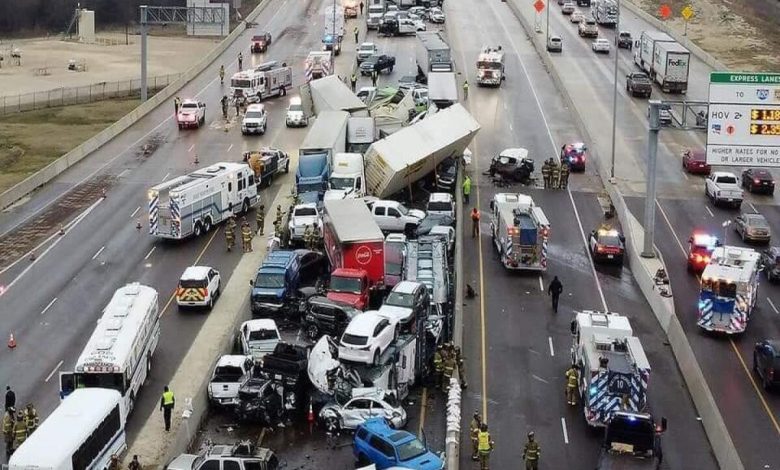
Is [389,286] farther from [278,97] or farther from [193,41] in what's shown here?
[193,41]

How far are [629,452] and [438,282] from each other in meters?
13.6

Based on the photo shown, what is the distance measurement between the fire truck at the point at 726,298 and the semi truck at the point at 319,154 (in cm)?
1932

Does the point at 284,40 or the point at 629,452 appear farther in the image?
the point at 284,40

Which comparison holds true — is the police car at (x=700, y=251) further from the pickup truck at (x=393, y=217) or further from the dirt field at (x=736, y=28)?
the dirt field at (x=736, y=28)

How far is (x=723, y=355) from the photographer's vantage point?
136 feet

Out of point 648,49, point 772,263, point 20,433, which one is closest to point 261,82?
point 648,49

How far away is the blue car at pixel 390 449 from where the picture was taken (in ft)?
103

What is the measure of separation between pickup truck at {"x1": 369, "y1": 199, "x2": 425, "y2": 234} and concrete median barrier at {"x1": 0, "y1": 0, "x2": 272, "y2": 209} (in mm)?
19529

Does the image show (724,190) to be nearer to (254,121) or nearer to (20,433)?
(254,121)

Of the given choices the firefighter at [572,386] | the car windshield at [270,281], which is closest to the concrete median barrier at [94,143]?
the car windshield at [270,281]

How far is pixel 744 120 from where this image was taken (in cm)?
4634

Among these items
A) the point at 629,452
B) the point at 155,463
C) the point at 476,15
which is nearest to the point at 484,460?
the point at 629,452

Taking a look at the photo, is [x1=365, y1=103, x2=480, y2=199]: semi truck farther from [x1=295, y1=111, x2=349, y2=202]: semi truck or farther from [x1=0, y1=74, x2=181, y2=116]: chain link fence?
[x1=0, y1=74, x2=181, y2=116]: chain link fence

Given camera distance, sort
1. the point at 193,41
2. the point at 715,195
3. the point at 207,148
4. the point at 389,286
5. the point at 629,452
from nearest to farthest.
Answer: the point at 629,452
the point at 389,286
the point at 715,195
the point at 207,148
the point at 193,41
